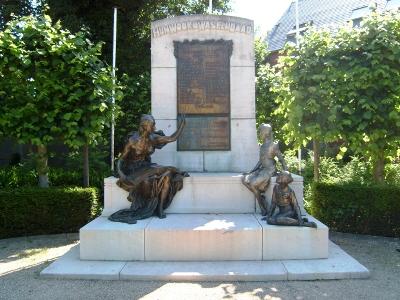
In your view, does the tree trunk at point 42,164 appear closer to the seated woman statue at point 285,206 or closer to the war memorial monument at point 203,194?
the war memorial monument at point 203,194

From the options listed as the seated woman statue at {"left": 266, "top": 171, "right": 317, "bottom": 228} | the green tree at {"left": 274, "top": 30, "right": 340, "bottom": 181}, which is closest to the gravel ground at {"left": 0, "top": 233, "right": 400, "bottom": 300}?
the seated woman statue at {"left": 266, "top": 171, "right": 317, "bottom": 228}

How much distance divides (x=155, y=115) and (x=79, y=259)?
3167 mm

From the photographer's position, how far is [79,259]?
585cm

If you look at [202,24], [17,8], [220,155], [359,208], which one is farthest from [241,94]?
[17,8]

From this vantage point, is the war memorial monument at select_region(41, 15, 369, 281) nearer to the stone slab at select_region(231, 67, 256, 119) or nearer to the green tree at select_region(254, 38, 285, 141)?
the stone slab at select_region(231, 67, 256, 119)

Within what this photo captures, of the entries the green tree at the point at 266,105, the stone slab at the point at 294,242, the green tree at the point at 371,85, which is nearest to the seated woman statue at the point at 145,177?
the stone slab at the point at 294,242

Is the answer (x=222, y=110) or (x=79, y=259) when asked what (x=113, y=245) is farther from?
(x=222, y=110)

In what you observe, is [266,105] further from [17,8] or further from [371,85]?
[17,8]

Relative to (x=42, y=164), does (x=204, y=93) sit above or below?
above

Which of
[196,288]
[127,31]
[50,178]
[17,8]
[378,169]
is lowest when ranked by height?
[196,288]

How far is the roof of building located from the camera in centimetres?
2603

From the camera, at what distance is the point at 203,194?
271 inches

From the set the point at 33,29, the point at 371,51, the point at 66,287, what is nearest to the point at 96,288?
the point at 66,287

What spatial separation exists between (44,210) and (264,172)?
14.5 ft
